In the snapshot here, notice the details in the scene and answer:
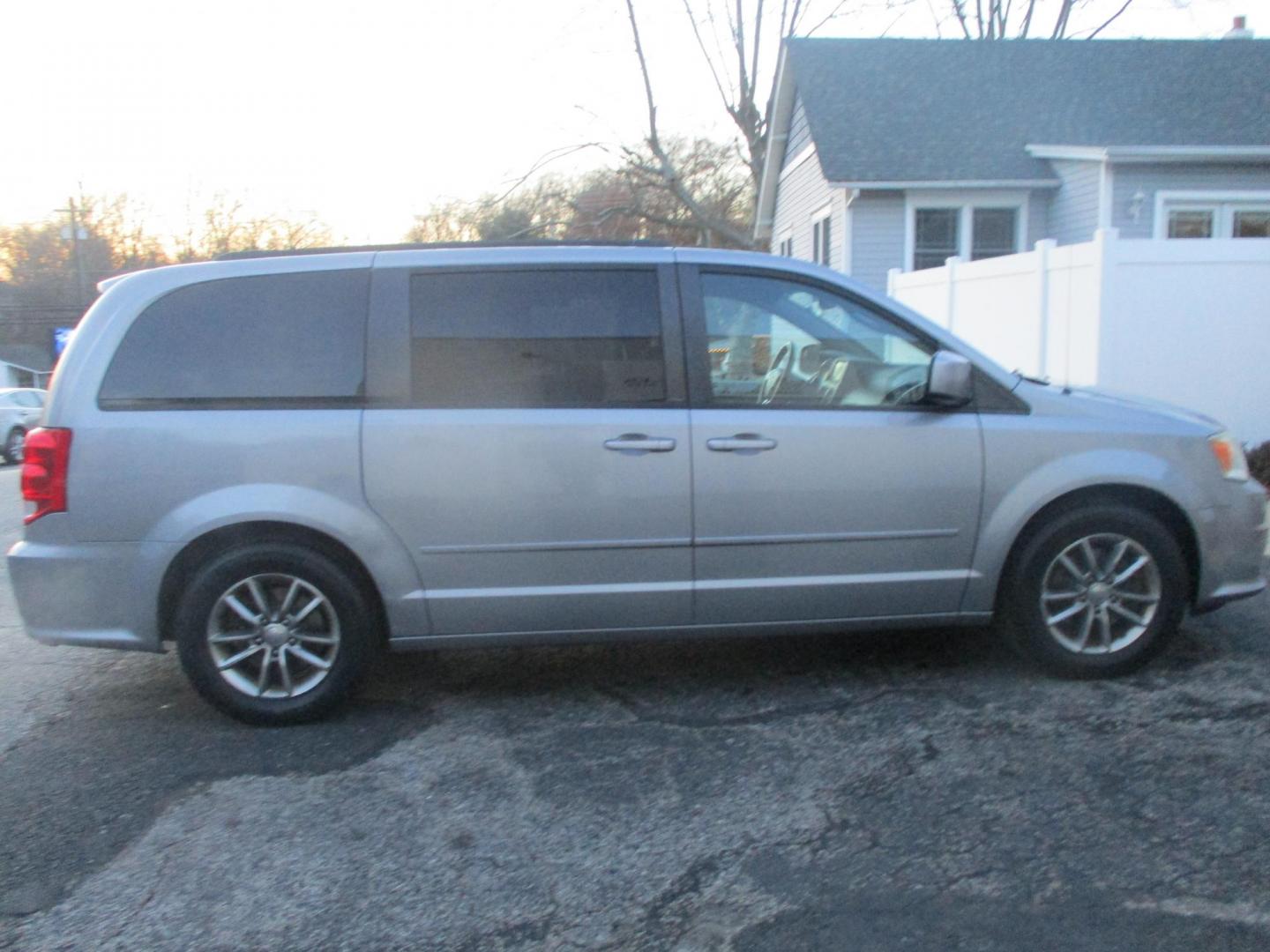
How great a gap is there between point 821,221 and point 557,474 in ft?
55.2

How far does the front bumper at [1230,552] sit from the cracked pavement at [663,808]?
1.17 ft

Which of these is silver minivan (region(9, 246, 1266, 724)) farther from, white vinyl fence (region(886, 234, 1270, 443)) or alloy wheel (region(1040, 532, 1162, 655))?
white vinyl fence (region(886, 234, 1270, 443))

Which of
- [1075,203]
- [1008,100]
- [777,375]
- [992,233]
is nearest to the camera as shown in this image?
[777,375]

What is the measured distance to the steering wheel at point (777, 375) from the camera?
16.0 ft

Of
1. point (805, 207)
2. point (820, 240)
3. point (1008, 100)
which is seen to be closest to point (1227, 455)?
point (820, 240)

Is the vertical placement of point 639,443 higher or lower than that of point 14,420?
higher

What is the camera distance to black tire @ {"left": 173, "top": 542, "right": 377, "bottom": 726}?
4.62m

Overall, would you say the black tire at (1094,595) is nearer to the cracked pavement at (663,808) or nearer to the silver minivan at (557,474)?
the silver minivan at (557,474)

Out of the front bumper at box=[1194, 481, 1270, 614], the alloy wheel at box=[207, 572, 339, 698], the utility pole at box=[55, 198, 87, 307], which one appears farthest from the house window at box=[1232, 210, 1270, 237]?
the utility pole at box=[55, 198, 87, 307]

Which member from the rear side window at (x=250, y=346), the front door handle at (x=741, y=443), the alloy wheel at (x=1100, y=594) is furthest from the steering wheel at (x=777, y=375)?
the rear side window at (x=250, y=346)

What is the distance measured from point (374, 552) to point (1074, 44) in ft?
68.0

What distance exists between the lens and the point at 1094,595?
4984mm

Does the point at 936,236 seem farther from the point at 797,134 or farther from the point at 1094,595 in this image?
the point at 1094,595

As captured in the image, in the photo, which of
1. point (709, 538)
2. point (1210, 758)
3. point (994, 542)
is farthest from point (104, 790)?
point (1210, 758)
